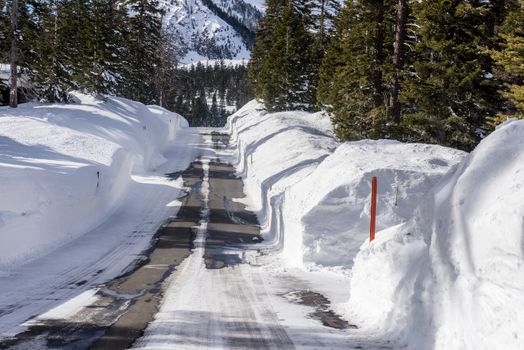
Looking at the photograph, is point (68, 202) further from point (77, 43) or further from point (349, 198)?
point (77, 43)

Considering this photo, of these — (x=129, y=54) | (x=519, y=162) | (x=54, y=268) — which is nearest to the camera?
(x=519, y=162)

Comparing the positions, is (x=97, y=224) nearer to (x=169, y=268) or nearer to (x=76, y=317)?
(x=169, y=268)

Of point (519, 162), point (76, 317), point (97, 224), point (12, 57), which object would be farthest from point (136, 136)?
point (519, 162)

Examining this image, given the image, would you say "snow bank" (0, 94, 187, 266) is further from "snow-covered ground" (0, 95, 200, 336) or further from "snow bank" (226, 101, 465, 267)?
"snow bank" (226, 101, 465, 267)

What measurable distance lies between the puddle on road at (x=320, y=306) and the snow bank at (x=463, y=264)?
280 mm

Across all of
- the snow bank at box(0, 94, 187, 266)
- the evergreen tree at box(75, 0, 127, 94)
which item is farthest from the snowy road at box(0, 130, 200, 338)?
the evergreen tree at box(75, 0, 127, 94)

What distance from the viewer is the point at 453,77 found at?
15406 millimetres

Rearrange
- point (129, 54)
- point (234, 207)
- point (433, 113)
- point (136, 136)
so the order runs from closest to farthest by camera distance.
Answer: point (433, 113)
point (234, 207)
point (136, 136)
point (129, 54)

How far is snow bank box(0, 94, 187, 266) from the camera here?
11088 mm

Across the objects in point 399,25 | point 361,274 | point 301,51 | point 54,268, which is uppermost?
point 301,51

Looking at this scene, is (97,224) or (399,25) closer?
(97,224)

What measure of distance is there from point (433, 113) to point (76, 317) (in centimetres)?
1312

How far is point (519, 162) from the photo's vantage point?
14.5 feet

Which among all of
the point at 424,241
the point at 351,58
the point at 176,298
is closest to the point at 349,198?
the point at 176,298
